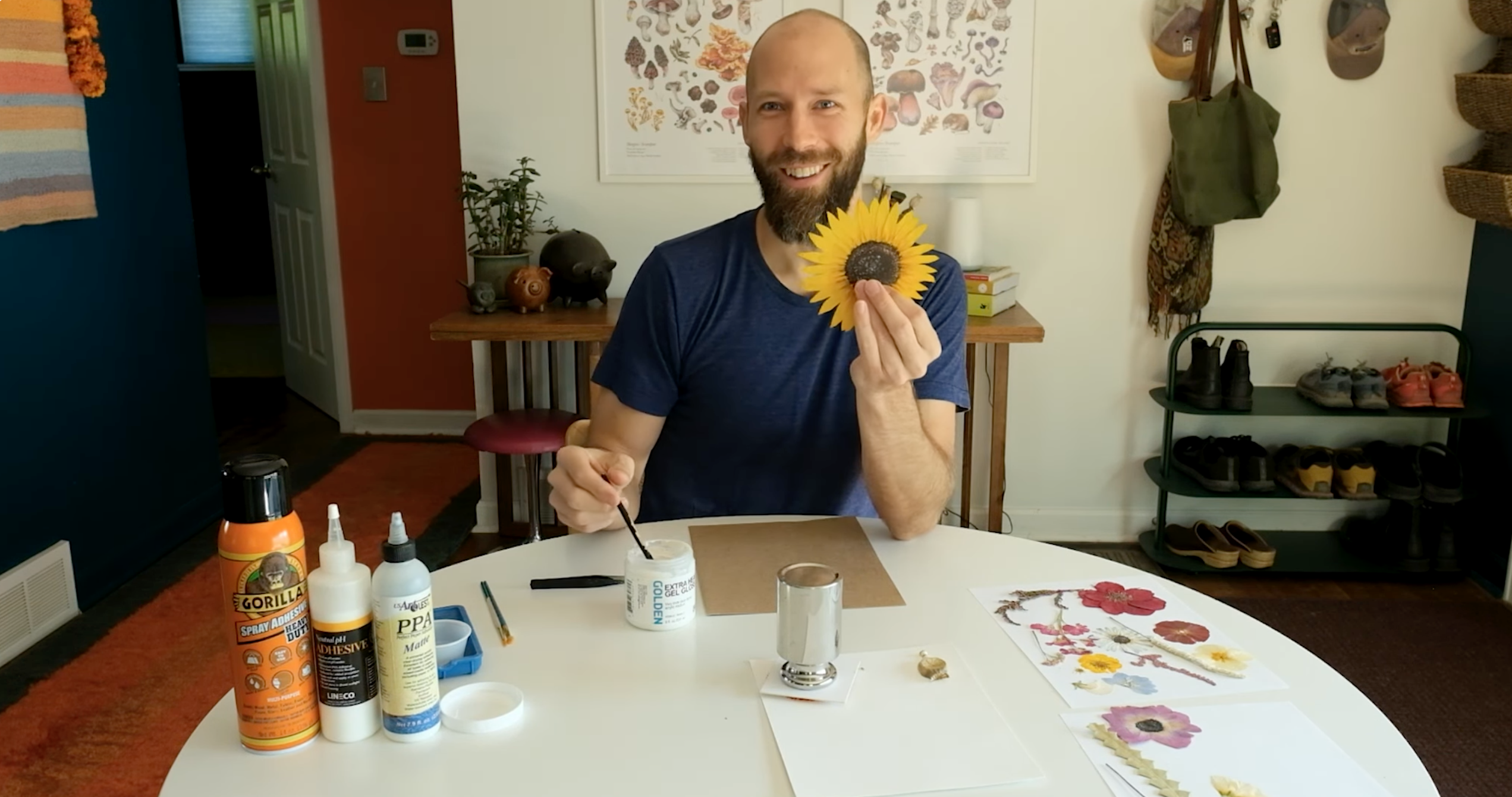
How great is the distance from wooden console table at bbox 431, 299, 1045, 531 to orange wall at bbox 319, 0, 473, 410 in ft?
3.89

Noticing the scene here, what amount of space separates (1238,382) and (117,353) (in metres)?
3.10

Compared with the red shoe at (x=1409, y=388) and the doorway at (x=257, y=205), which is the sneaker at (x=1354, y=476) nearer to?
the red shoe at (x=1409, y=388)

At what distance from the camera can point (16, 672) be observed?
2.51 meters

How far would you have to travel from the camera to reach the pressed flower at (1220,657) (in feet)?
3.63

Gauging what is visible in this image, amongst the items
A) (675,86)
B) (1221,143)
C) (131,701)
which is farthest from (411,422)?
(1221,143)

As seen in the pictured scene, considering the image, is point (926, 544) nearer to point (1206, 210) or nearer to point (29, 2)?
point (1206, 210)

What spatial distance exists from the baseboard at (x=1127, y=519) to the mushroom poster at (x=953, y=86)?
1.05 m

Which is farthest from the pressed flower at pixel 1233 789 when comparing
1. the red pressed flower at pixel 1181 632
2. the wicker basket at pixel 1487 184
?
the wicker basket at pixel 1487 184

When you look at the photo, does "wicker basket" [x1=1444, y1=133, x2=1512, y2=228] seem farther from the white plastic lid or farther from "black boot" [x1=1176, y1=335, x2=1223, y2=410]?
the white plastic lid

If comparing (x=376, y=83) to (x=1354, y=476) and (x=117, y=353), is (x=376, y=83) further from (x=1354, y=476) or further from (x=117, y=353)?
(x=1354, y=476)

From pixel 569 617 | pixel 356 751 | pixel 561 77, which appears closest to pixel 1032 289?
pixel 561 77

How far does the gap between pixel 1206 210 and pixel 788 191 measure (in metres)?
1.82

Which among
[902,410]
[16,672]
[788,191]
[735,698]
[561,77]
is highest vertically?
[561,77]

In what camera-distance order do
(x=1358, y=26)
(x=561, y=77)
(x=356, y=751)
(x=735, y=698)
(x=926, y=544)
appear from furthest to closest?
(x=561, y=77), (x=1358, y=26), (x=926, y=544), (x=735, y=698), (x=356, y=751)
